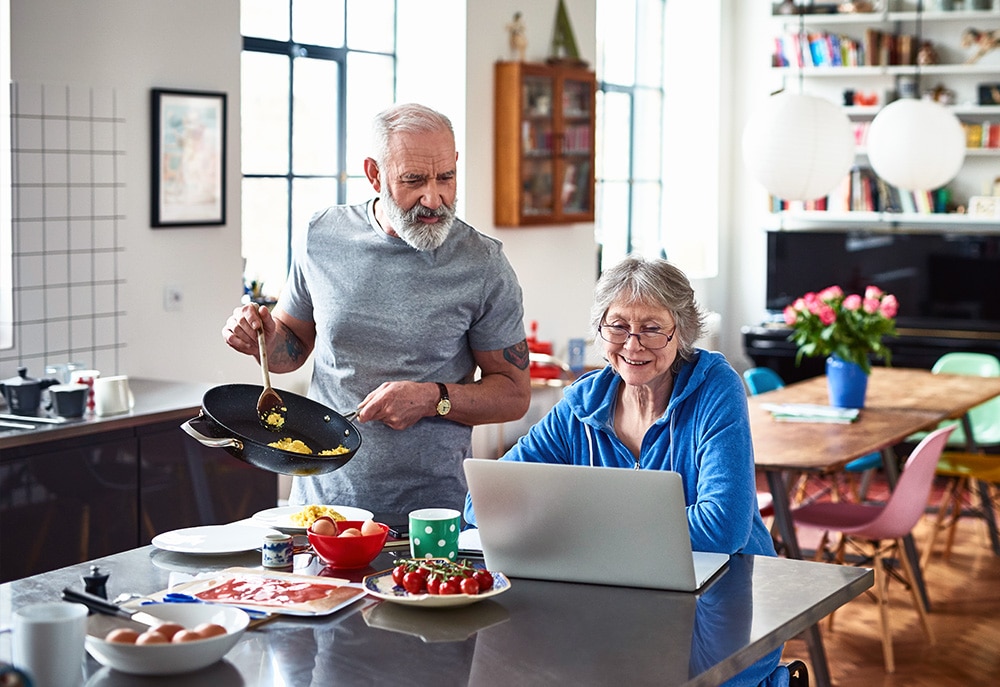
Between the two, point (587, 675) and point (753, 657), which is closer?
point (587, 675)

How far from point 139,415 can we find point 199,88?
1447 millimetres

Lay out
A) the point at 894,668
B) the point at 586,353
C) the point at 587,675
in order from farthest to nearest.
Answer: the point at 586,353 < the point at 894,668 < the point at 587,675

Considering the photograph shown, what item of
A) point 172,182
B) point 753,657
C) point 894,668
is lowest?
point 894,668

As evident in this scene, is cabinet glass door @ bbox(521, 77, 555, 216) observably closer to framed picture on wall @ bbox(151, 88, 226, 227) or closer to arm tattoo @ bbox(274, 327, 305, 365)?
framed picture on wall @ bbox(151, 88, 226, 227)

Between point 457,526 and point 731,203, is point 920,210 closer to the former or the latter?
point 731,203

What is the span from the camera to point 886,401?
5.30 meters

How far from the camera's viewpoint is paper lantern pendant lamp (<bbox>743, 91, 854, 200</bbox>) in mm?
4984

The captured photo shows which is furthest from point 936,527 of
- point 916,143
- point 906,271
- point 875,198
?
point 875,198

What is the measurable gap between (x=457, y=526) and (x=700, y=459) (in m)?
0.49

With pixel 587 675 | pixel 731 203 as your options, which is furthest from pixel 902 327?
pixel 587 675

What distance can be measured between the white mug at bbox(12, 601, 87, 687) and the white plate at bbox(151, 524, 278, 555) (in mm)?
616

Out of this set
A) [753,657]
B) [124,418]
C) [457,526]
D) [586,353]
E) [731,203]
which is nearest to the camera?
[753,657]

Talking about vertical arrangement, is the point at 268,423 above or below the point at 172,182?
below

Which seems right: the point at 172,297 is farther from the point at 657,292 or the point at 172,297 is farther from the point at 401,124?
the point at 657,292
